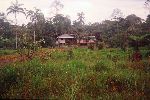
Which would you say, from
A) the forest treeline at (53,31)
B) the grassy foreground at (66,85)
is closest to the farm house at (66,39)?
the forest treeline at (53,31)

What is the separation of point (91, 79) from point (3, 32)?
36842 millimetres

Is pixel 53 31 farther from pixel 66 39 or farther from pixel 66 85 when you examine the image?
pixel 66 85

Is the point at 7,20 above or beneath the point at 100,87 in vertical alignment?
above

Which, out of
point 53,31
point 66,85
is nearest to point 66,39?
point 53,31

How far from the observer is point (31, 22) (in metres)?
52.9

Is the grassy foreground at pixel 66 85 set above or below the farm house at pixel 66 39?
below

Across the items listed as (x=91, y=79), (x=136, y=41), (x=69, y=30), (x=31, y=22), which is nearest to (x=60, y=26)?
(x=69, y=30)

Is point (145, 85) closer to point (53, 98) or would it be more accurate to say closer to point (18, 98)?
point (53, 98)

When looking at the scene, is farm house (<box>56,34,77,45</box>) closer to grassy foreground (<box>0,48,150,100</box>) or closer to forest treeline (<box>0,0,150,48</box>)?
forest treeline (<box>0,0,150,48</box>)

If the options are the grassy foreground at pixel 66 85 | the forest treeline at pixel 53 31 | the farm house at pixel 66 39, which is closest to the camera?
the grassy foreground at pixel 66 85

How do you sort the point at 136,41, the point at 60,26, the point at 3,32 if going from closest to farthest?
the point at 136,41, the point at 3,32, the point at 60,26

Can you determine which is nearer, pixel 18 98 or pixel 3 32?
pixel 18 98

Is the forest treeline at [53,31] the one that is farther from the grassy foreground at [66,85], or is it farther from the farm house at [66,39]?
the grassy foreground at [66,85]

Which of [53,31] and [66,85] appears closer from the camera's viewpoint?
[66,85]
